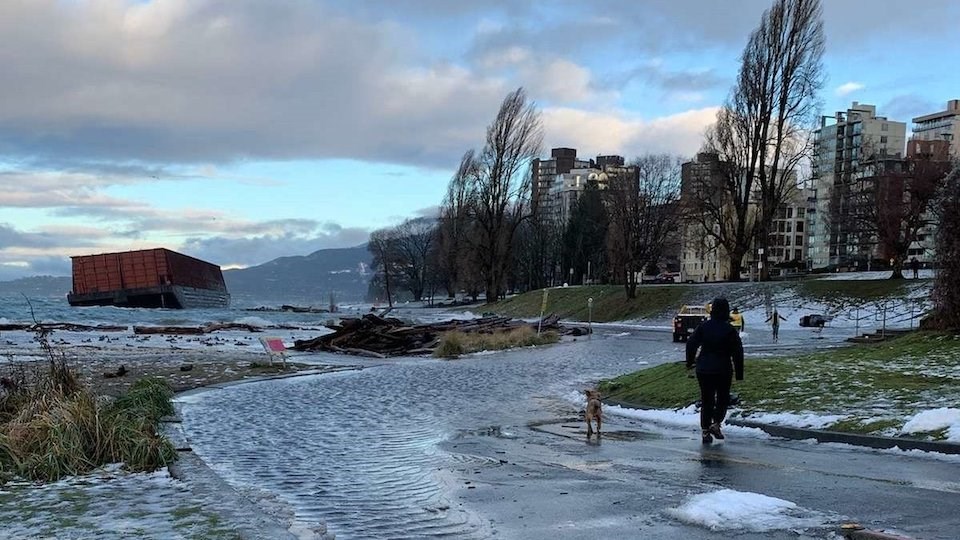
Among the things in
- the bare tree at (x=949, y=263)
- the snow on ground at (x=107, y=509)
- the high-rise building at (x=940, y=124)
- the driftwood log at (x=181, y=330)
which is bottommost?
the driftwood log at (x=181, y=330)

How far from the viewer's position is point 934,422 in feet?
32.2

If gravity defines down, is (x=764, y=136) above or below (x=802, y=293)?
above

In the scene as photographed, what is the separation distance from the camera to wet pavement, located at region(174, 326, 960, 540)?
250 inches

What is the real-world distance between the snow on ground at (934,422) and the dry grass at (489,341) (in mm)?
20724

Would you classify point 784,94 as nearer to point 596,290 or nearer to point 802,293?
point 802,293

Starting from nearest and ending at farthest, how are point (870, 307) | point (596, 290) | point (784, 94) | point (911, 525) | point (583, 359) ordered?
1. point (911, 525)
2. point (583, 359)
3. point (870, 307)
4. point (784, 94)
5. point (596, 290)

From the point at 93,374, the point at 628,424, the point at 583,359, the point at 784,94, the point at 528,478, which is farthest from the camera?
the point at 784,94

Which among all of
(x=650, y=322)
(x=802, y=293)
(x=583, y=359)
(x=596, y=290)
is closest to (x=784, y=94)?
(x=802, y=293)

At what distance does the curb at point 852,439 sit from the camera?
9.21 m

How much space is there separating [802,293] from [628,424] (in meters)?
45.2

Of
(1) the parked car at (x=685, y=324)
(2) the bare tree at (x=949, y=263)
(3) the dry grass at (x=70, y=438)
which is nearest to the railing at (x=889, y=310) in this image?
(1) the parked car at (x=685, y=324)

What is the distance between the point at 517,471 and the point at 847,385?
23.9ft

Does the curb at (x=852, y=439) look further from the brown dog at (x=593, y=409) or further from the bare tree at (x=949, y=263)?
the bare tree at (x=949, y=263)

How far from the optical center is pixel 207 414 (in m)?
13.2
